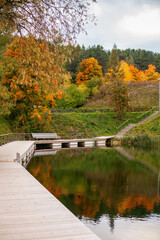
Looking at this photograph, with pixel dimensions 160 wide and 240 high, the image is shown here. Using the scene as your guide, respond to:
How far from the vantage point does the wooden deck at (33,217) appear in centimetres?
461

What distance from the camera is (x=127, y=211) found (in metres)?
8.86

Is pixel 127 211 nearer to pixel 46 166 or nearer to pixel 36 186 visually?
pixel 36 186

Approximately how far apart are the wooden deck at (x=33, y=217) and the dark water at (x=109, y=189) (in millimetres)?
1592

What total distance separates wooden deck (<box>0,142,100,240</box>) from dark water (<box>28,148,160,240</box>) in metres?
1.59

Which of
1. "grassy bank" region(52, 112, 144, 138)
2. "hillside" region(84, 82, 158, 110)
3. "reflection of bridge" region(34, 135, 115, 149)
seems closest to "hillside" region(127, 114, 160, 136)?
"grassy bank" region(52, 112, 144, 138)

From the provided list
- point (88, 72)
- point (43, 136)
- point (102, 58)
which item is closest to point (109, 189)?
point (43, 136)

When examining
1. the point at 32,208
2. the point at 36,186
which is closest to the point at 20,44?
the point at 36,186

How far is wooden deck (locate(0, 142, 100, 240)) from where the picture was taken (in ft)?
15.1

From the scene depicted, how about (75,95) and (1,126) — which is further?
(75,95)

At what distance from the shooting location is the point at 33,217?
5.56 meters

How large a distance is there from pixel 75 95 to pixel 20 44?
3900cm

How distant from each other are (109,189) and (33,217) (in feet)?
21.9

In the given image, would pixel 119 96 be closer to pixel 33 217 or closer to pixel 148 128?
pixel 148 128

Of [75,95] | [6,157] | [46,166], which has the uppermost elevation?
[75,95]
